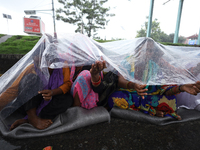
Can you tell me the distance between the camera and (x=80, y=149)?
3.22ft

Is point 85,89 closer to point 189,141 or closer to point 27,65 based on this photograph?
point 27,65

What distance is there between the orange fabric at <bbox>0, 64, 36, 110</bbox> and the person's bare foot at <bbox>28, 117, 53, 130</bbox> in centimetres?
26

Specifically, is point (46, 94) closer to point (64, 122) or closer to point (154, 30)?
point (64, 122)

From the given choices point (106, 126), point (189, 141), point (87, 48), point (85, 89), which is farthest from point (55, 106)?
point (189, 141)

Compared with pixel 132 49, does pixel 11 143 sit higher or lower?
lower

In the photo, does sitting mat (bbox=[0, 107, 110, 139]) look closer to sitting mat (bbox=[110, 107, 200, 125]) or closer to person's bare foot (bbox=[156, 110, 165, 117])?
sitting mat (bbox=[110, 107, 200, 125])

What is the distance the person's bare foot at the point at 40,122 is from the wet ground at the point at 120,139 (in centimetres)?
11

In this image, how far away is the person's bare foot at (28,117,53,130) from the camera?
1.17m

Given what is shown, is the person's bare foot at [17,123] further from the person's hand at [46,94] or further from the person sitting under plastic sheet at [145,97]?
the person sitting under plastic sheet at [145,97]

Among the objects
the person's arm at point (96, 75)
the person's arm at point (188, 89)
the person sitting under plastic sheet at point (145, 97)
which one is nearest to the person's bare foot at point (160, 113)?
the person sitting under plastic sheet at point (145, 97)

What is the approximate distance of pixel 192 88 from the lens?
1166mm

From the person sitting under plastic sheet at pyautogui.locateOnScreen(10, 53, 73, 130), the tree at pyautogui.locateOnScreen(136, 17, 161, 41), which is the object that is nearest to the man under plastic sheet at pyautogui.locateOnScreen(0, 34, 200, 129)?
the person sitting under plastic sheet at pyautogui.locateOnScreen(10, 53, 73, 130)

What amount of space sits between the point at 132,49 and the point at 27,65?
1.10 metres

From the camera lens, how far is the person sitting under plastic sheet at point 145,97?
1318mm
